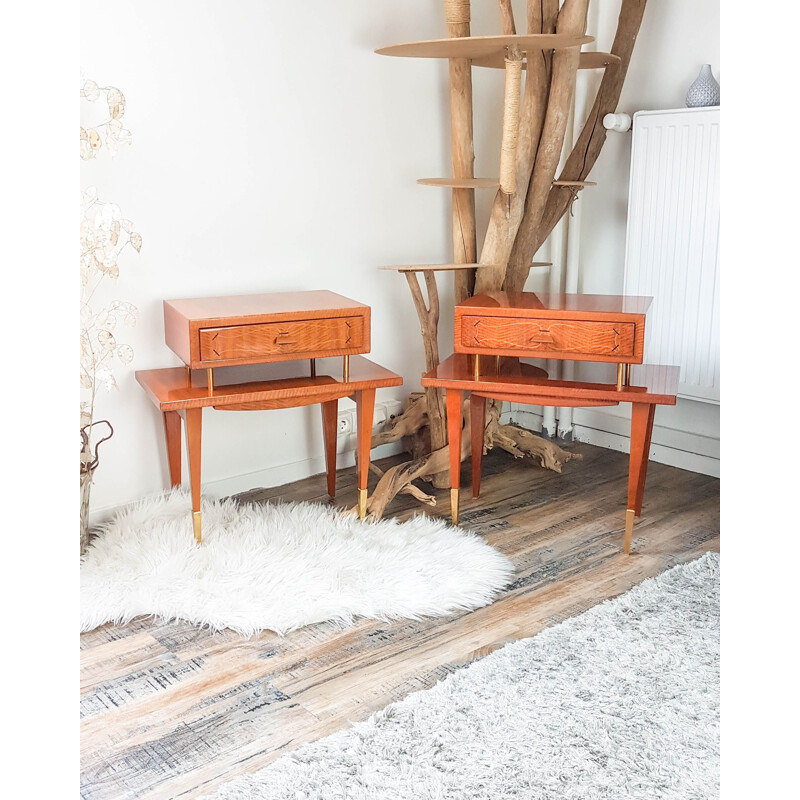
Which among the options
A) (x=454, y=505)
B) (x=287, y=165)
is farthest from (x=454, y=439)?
(x=287, y=165)

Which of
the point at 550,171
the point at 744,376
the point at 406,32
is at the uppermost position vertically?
the point at 406,32

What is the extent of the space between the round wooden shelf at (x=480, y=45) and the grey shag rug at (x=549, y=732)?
1.54 m

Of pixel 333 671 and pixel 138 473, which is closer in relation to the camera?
pixel 333 671

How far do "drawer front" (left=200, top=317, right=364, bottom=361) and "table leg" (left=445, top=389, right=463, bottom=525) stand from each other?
0.32m

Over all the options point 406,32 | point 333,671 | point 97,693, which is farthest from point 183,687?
point 406,32

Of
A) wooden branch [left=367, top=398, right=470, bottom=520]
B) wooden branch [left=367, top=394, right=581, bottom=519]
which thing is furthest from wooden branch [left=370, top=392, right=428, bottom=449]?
wooden branch [left=367, top=398, right=470, bottom=520]

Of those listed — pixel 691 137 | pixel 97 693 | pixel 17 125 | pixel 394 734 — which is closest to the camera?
pixel 17 125

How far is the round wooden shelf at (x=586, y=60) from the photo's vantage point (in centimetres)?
271

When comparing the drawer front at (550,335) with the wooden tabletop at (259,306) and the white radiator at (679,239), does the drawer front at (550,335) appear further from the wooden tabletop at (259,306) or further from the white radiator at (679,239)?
the white radiator at (679,239)

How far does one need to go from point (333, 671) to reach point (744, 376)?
1.54 metres

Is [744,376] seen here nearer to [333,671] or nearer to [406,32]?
[333,671]

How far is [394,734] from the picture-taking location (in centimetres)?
150

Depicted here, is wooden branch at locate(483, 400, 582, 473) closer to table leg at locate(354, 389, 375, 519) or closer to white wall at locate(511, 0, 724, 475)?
white wall at locate(511, 0, 724, 475)

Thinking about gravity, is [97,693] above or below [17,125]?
below
